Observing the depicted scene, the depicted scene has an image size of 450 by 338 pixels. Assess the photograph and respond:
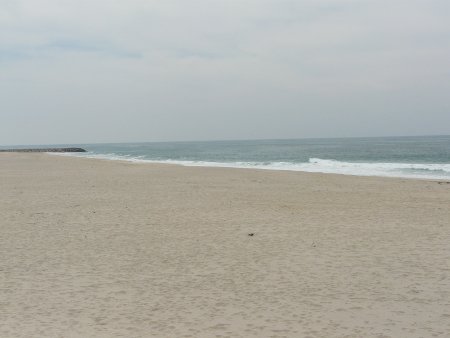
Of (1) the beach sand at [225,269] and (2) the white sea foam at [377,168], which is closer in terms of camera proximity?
(1) the beach sand at [225,269]

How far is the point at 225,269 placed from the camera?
7715 millimetres

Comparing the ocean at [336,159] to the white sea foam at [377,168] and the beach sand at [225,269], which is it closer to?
the white sea foam at [377,168]

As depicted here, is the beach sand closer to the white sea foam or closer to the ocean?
the white sea foam

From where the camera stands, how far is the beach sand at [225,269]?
5.53 metres

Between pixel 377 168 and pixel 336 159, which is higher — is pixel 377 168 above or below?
below

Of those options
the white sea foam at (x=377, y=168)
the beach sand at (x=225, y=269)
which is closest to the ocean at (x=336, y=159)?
the white sea foam at (x=377, y=168)

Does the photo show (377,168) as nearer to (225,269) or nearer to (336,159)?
(336,159)

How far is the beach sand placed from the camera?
18.1ft

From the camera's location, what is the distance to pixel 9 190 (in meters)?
19.1

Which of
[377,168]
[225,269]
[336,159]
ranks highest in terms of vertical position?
[336,159]

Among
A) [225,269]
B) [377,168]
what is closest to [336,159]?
[377,168]

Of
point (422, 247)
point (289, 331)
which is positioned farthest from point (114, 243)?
point (422, 247)

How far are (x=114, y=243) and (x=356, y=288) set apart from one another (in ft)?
16.4

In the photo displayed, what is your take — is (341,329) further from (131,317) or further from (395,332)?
(131,317)
